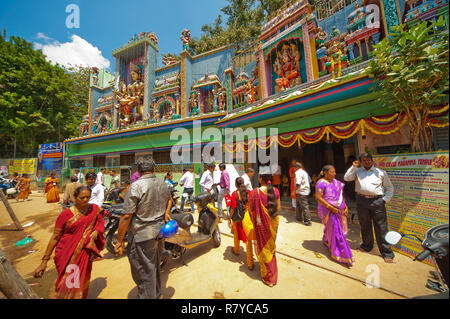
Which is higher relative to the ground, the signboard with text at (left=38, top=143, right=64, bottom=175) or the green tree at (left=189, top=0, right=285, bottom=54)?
the green tree at (left=189, top=0, right=285, bottom=54)

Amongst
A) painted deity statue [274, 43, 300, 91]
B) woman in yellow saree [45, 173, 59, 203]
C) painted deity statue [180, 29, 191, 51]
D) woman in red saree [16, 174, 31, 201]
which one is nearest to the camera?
painted deity statue [274, 43, 300, 91]

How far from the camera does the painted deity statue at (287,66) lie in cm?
741

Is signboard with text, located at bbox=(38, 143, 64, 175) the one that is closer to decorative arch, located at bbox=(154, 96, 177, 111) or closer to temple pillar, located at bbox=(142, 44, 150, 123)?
temple pillar, located at bbox=(142, 44, 150, 123)

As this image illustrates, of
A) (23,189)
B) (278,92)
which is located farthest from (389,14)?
(23,189)

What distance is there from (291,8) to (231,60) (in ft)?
14.0

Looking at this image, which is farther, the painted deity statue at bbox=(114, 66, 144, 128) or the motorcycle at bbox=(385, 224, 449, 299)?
the painted deity statue at bbox=(114, 66, 144, 128)

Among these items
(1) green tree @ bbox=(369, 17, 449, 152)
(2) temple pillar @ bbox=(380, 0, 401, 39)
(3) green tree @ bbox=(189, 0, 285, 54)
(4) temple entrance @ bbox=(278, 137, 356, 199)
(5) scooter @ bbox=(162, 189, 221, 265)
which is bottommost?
(5) scooter @ bbox=(162, 189, 221, 265)

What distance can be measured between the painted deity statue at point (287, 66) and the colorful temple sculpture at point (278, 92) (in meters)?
0.04

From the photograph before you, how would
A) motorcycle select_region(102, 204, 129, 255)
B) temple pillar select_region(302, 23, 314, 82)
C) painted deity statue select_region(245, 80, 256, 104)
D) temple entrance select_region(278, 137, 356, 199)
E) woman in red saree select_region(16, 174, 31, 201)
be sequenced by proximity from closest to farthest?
motorcycle select_region(102, 204, 129, 255), temple pillar select_region(302, 23, 314, 82), painted deity statue select_region(245, 80, 256, 104), temple entrance select_region(278, 137, 356, 199), woman in red saree select_region(16, 174, 31, 201)

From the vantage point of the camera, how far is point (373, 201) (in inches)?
123

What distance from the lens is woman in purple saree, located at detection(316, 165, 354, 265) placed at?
2.93 m

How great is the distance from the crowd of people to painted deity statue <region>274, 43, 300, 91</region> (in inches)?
210

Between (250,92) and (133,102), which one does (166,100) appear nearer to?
(133,102)

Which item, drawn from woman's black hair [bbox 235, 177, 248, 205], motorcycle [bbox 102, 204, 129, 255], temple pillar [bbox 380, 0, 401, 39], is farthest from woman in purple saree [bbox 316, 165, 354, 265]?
temple pillar [bbox 380, 0, 401, 39]
